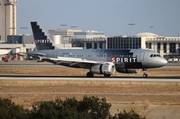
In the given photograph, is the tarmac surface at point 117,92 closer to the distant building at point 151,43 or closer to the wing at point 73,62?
the wing at point 73,62

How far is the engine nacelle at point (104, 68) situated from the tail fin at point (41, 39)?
14.2 meters

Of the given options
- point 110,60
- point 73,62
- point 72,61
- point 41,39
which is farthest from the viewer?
point 41,39

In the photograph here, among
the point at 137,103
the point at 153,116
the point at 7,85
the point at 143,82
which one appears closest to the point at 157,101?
the point at 137,103

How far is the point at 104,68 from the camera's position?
220ft

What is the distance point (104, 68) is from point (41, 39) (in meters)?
18.2

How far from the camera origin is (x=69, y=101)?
3422 cm

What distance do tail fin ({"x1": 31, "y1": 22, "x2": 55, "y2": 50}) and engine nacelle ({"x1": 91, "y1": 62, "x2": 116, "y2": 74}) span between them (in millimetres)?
14241

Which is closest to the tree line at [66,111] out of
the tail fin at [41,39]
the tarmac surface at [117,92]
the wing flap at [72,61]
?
the tarmac surface at [117,92]

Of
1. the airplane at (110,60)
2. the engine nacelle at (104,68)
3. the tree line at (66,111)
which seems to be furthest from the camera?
the airplane at (110,60)

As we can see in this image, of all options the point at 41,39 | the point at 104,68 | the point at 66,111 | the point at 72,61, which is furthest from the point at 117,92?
the point at 41,39

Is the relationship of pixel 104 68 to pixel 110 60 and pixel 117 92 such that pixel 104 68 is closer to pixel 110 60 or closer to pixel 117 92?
pixel 110 60

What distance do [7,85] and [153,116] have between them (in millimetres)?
23019

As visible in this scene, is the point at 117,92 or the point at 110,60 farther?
the point at 110,60

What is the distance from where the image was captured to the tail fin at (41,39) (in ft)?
265
